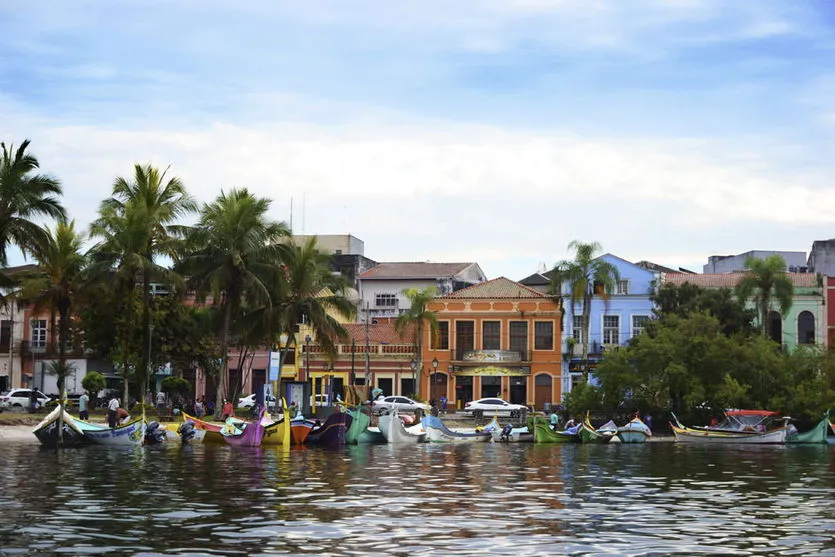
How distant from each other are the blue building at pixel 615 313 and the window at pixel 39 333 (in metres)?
36.9

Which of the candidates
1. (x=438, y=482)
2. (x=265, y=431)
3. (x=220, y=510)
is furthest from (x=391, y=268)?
(x=220, y=510)

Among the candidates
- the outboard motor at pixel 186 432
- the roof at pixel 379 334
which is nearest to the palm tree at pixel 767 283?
the roof at pixel 379 334

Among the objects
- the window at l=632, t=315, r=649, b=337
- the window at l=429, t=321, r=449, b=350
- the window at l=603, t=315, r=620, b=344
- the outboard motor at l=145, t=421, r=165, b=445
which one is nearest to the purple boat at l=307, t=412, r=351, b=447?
the outboard motor at l=145, t=421, r=165, b=445

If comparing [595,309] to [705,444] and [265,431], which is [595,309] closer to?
[705,444]

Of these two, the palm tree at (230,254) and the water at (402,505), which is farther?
the palm tree at (230,254)

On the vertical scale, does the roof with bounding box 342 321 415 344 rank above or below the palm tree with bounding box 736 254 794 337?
below

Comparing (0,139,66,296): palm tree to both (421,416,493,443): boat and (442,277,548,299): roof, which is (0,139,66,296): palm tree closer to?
(421,416,493,443): boat

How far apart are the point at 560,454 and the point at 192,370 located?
42.9m

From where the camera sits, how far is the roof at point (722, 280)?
3312 inches

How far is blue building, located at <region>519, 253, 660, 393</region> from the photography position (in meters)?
85.4

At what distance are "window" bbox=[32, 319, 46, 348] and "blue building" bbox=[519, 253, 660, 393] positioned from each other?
36.9 m

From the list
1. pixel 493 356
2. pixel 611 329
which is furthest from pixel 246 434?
pixel 611 329

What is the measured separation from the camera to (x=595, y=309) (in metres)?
86.2

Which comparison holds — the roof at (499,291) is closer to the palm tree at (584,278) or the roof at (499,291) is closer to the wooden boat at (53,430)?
the palm tree at (584,278)
